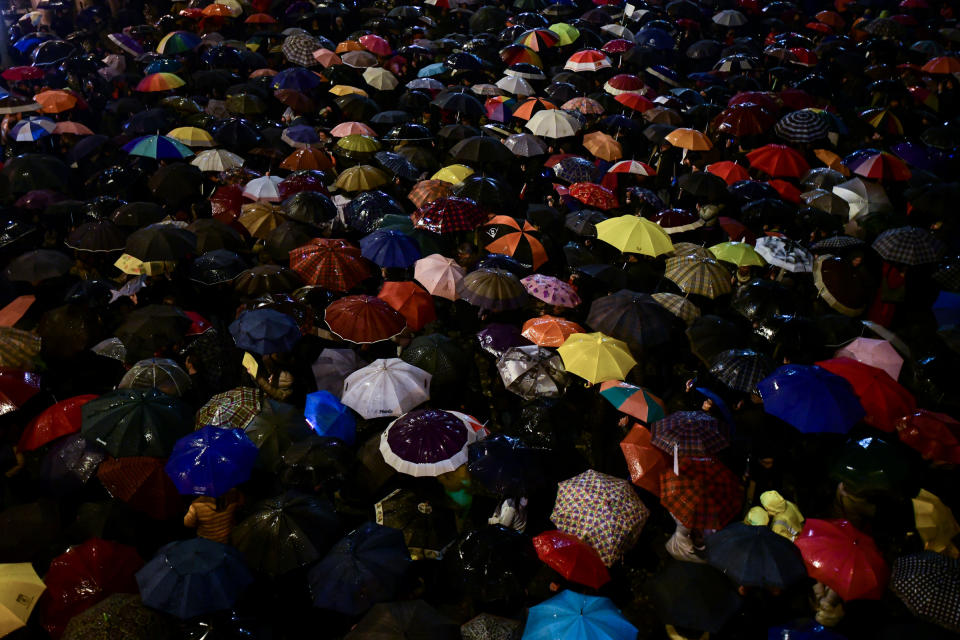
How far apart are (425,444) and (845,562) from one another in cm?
374

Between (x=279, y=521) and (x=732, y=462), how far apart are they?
4657mm

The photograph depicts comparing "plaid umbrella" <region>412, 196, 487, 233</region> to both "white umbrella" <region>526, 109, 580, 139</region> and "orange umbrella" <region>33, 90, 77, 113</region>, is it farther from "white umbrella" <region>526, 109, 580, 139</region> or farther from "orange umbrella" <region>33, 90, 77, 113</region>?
"orange umbrella" <region>33, 90, 77, 113</region>

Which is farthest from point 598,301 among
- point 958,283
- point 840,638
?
point 958,283

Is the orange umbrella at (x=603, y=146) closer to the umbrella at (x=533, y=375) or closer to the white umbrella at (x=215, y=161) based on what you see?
the white umbrella at (x=215, y=161)

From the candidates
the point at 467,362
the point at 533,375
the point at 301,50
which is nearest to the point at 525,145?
Result: the point at 467,362

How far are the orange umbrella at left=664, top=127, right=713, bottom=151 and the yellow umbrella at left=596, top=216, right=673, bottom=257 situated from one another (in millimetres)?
3948

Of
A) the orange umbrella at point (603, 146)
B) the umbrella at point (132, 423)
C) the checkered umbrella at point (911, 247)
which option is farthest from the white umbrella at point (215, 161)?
the checkered umbrella at point (911, 247)

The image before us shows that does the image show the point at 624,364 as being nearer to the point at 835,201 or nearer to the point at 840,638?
the point at 840,638

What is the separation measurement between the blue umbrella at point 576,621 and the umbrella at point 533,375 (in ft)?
10.6

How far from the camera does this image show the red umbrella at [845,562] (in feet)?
19.9

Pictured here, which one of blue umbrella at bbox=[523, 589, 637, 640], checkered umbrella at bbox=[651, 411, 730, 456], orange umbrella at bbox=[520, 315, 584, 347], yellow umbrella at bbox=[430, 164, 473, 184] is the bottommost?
yellow umbrella at bbox=[430, 164, 473, 184]

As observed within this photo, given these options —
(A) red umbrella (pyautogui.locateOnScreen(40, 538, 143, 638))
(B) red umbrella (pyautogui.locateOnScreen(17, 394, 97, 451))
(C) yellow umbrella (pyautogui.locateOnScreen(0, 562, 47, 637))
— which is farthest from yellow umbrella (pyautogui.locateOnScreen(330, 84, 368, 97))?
(C) yellow umbrella (pyautogui.locateOnScreen(0, 562, 47, 637))

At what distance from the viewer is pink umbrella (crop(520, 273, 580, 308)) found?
9766mm

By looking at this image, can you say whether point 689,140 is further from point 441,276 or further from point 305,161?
point 305,161
